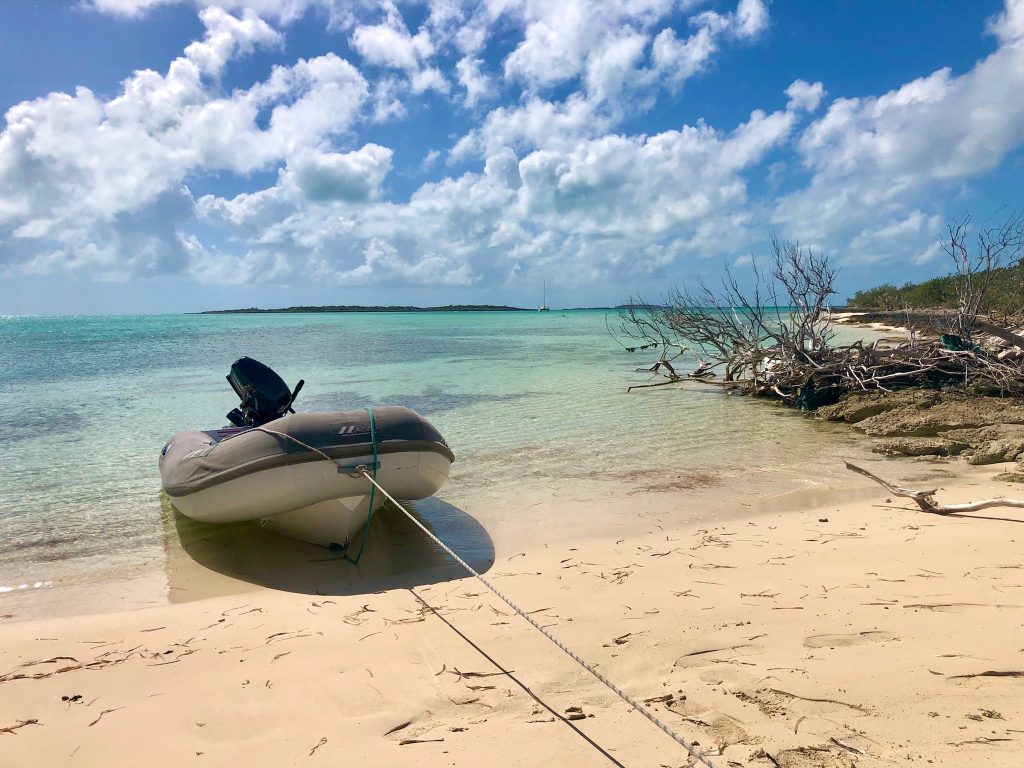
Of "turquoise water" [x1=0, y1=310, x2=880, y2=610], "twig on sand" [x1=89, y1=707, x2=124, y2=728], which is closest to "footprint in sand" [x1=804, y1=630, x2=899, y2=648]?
"turquoise water" [x1=0, y1=310, x2=880, y2=610]

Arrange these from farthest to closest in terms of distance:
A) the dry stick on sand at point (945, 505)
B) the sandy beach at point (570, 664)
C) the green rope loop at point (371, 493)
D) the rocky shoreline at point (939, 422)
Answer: the rocky shoreline at point (939, 422)
the green rope loop at point (371, 493)
the dry stick on sand at point (945, 505)
the sandy beach at point (570, 664)

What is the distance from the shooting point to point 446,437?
9.73 metres

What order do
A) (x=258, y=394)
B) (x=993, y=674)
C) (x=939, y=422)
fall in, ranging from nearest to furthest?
(x=993, y=674) < (x=258, y=394) < (x=939, y=422)

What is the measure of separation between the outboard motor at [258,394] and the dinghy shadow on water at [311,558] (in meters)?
1.34

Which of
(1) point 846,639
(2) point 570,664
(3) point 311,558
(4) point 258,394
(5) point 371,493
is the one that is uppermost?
(4) point 258,394

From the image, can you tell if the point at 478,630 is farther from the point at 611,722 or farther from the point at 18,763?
the point at 18,763

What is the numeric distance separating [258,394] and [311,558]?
2.58 meters

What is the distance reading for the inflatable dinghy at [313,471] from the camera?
4.79 meters

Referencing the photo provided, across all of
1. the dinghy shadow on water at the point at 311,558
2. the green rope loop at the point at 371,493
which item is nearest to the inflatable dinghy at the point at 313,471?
the green rope loop at the point at 371,493

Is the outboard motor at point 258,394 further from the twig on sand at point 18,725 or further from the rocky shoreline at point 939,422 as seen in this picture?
the rocky shoreline at point 939,422

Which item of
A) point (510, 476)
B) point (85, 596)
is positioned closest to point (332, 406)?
point (510, 476)

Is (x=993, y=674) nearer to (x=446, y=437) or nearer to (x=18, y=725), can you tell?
(x=18, y=725)

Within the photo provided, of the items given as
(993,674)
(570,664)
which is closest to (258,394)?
(570,664)

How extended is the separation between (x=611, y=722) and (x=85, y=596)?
3915mm
